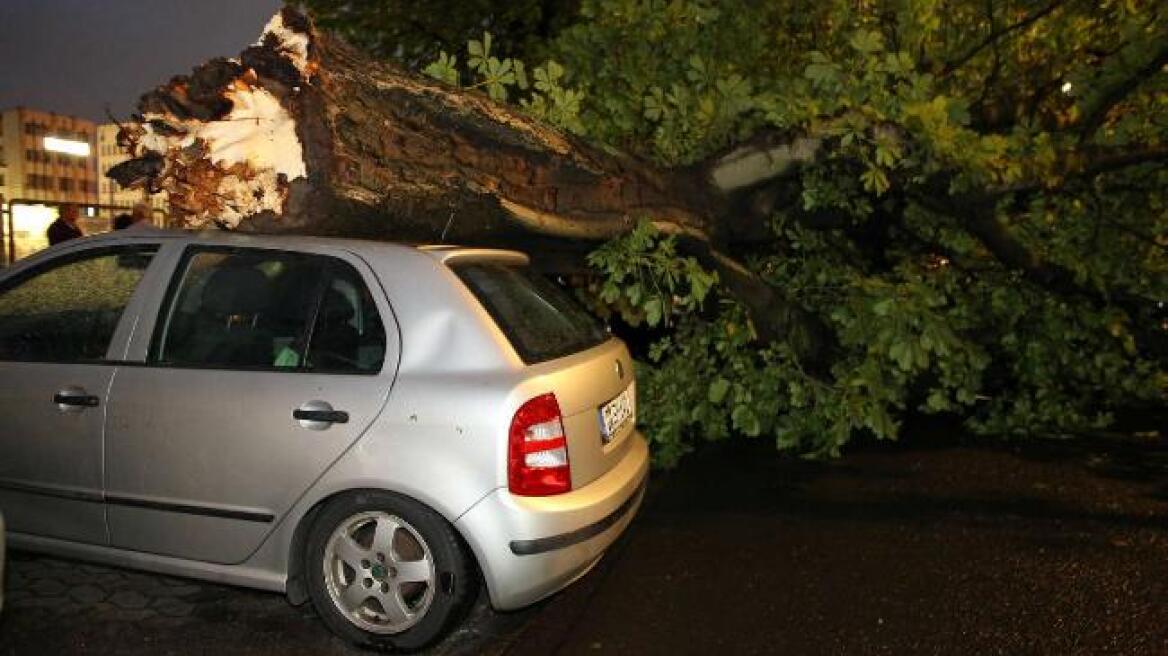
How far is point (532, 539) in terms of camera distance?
3.24 meters

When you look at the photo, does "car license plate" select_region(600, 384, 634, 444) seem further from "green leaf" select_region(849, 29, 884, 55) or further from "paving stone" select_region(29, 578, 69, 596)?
"green leaf" select_region(849, 29, 884, 55)

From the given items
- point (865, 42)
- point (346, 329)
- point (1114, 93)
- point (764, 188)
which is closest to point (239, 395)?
point (346, 329)

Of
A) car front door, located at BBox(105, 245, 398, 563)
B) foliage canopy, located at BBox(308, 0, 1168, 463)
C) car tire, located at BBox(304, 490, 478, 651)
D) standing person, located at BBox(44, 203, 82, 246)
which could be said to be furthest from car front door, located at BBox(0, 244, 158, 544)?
standing person, located at BBox(44, 203, 82, 246)

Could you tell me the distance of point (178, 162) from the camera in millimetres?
3945

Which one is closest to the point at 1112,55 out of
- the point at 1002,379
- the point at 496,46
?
the point at 1002,379

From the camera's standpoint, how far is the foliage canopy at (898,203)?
231 inches

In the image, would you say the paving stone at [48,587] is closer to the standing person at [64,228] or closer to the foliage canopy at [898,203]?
the foliage canopy at [898,203]

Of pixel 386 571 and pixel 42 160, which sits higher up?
pixel 42 160

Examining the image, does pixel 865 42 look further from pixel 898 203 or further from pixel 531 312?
pixel 531 312

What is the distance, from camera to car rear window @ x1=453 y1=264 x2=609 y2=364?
3.52 metres

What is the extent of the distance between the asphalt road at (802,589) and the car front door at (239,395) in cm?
41

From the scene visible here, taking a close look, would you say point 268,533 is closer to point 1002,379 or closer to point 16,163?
point 1002,379

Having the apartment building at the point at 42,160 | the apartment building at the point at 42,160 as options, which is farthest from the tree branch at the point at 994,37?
the apartment building at the point at 42,160

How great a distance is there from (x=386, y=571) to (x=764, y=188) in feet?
12.9
